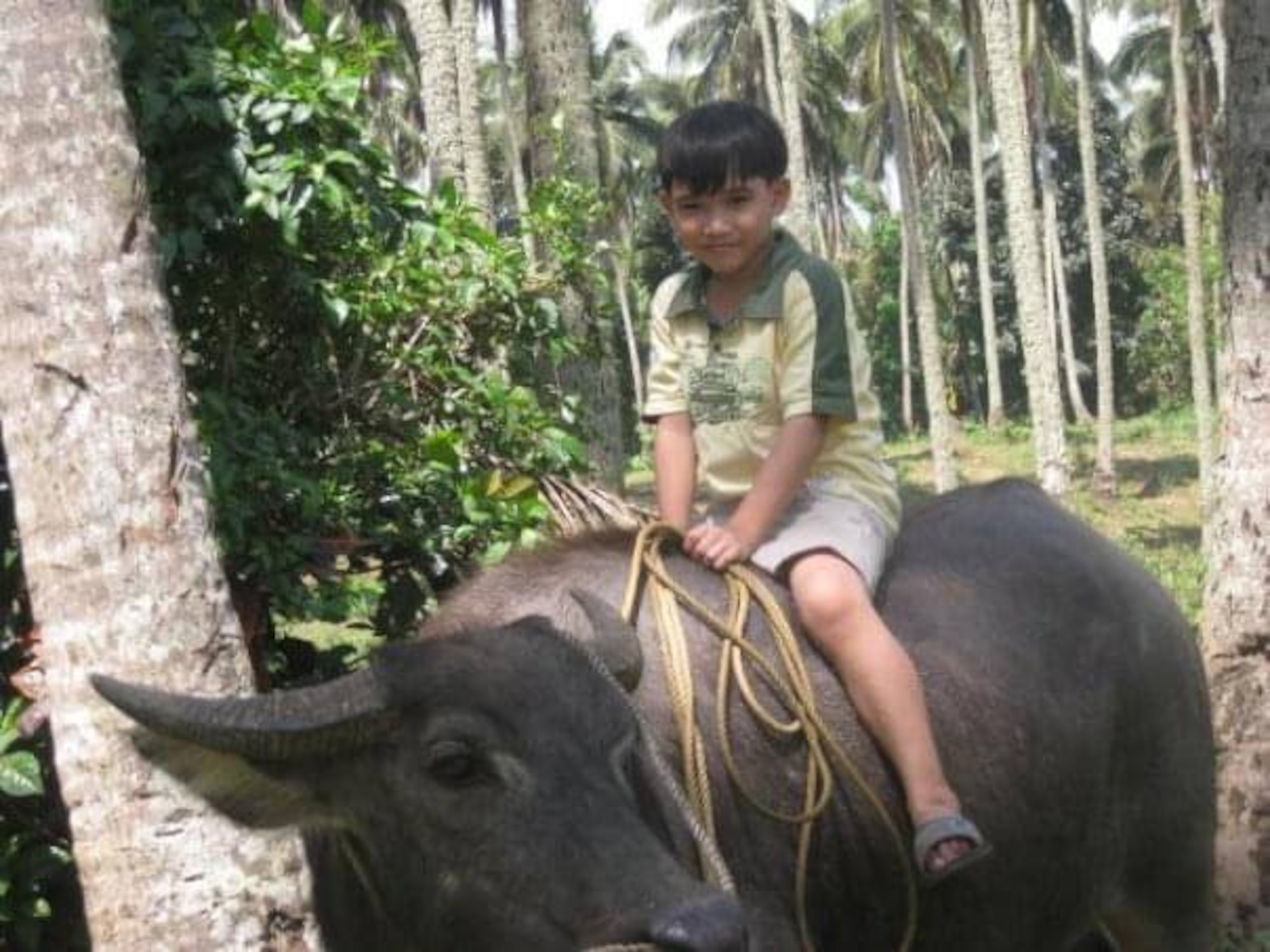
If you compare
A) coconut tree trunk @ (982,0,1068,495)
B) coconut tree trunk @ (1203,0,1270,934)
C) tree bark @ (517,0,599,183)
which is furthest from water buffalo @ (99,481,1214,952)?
coconut tree trunk @ (982,0,1068,495)

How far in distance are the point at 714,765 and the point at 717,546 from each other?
538 mm

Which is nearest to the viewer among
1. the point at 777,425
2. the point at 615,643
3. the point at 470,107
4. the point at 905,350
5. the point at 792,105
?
the point at 615,643

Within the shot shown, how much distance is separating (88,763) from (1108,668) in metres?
2.64

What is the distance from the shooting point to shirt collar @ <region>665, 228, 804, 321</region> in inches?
142

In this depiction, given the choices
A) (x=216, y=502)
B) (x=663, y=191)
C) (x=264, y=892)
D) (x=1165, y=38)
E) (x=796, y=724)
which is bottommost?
(x=264, y=892)

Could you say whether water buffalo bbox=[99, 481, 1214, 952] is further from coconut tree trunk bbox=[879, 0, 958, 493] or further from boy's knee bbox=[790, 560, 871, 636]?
coconut tree trunk bbox=[879, 0, 958, 493]

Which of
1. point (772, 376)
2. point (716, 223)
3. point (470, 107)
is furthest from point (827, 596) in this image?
point (470, 107)

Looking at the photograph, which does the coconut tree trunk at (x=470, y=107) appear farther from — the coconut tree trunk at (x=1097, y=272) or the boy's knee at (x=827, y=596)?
the coconut tree trunk at (x=1097, y=272)

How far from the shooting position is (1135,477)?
1064 inches

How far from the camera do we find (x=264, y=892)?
10.6ft

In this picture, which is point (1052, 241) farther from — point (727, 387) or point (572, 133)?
point (727, 387)

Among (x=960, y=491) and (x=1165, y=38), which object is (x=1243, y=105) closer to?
(x=960, y=491)

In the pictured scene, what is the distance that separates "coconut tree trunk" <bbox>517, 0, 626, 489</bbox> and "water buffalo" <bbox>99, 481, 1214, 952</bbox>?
2.55 m

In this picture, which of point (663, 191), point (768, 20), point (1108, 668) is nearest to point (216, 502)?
point (663, 191)
